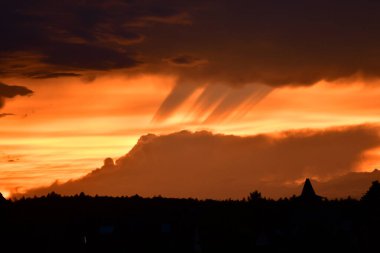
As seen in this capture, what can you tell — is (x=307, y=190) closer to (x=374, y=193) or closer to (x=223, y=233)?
(x=223, y=233)

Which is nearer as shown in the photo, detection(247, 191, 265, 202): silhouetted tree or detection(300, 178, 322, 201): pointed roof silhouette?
detection(300, 178, 322, 201): pointed roof silhouette

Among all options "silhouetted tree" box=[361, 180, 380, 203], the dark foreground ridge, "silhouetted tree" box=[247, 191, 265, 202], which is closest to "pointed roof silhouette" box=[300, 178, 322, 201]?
the dark foreground ridge

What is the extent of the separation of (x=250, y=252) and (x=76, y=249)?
1871 centimetres

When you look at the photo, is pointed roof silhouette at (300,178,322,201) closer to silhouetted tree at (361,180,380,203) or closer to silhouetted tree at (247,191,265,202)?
silhouetted tree at (361,180,380,203)

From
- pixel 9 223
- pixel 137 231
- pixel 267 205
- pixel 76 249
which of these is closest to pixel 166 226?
pixel 137 231

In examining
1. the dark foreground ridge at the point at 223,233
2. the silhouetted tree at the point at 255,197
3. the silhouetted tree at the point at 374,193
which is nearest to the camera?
the dark foreground ridge at the point at 223,233

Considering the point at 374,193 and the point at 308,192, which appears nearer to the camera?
the point at 308,192

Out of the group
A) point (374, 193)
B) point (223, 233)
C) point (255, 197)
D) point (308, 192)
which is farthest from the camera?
point (255, 197)

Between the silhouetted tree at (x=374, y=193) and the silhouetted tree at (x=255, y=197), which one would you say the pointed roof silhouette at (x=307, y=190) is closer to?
the silhouetted tree at (x=374, y=193)

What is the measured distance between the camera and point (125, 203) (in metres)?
170

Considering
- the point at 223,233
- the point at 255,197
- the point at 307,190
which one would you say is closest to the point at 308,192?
the point at 307,190

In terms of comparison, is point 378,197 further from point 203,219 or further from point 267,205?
point 267,205

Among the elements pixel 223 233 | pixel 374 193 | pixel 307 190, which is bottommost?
pixel 223 233

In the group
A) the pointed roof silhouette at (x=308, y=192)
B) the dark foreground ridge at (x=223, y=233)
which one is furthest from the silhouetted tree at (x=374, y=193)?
the pointed roof silhouette at (x=308, y=192)
